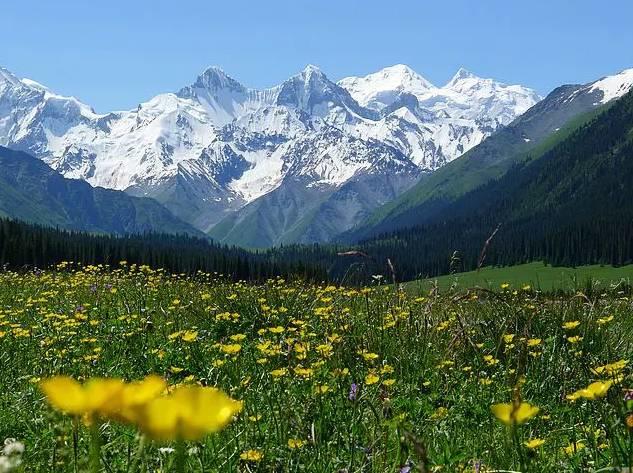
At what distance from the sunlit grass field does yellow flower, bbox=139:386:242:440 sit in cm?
1

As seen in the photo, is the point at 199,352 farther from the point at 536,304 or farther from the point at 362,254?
the point at 536,304

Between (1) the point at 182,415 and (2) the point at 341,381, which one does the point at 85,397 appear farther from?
(2) the point at 341,381

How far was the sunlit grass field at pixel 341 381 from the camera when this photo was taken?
11.8 ft

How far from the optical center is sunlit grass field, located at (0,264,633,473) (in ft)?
11.8

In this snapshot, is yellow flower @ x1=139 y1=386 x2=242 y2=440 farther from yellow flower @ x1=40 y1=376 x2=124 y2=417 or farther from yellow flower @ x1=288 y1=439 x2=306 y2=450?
yellow flower @ x1=288 y1=439 x2=306 y2=450

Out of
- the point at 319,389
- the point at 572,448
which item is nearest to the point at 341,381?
the point at 319,389

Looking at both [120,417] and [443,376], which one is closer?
[120,417]

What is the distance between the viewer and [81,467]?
2.83m

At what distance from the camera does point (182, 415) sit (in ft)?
3.14

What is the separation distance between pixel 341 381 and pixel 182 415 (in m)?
4.17

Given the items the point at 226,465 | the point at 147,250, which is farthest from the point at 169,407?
the point at 147,250

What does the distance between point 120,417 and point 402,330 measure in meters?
7.12

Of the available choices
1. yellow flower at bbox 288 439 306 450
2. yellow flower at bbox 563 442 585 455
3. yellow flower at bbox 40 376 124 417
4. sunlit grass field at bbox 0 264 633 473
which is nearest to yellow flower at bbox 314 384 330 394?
sunlit grass field at bbox 0 264 633 473

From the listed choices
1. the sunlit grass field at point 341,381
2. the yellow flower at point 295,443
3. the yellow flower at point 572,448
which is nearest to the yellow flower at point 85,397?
the sunlit grass field at point 341,381
